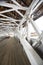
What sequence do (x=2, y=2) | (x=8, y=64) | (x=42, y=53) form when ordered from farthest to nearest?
(x=8, y=64), (x=2, y=2), (x=42, y=53)

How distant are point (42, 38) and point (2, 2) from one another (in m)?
1.12

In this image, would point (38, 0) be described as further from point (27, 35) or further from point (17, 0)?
point (27, 35)

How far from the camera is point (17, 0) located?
2316 millimetres

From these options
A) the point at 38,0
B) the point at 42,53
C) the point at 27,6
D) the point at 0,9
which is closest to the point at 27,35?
the point at 0,9

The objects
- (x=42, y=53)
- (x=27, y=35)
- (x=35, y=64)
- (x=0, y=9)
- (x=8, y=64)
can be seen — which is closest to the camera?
(x=35, y=64)

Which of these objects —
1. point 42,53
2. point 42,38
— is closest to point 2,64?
point 42,53

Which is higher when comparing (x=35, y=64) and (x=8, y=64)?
(x=35, y=64)

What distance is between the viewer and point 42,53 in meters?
2.09

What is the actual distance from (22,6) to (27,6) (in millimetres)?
111

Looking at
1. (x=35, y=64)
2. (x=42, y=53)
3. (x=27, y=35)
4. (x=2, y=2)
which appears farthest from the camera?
(x=27, y=35)

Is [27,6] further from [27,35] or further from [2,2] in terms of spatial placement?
[27,35]

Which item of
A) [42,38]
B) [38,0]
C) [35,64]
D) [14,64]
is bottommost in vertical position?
[14,64]

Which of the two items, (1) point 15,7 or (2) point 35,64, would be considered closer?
(2) point 35,64

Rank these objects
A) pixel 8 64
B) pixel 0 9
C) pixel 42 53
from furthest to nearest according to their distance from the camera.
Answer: pixel 0 9 → pixel 8 64 → pixel 42 53
